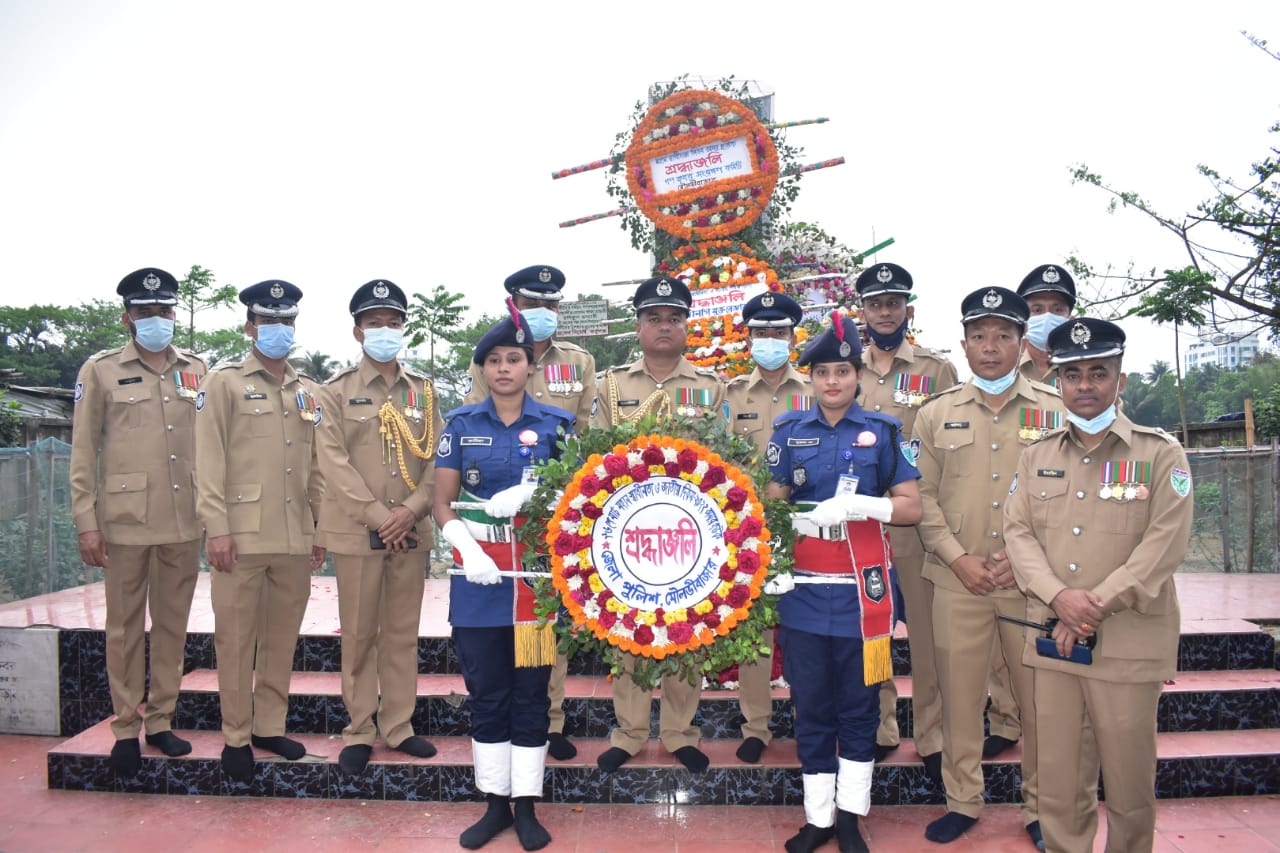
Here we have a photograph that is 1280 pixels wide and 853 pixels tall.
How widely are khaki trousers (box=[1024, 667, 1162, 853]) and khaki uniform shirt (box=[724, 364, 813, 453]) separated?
6.21 ft

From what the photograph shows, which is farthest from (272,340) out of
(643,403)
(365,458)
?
(643,403)

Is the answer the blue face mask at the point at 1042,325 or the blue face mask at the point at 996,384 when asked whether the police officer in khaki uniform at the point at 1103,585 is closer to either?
the blue face mask at the point at 996,384

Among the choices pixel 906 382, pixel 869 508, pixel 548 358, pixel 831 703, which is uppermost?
pixel 548 358

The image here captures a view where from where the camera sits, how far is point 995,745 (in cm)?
417

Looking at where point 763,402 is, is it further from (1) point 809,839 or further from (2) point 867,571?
(1) point 809,839

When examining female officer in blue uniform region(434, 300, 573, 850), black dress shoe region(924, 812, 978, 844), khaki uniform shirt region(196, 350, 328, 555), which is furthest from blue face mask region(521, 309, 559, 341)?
black dress shoe region(924, 812, 978, 844)

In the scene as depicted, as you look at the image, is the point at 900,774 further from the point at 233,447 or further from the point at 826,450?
the point at 233,447

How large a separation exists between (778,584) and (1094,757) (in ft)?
4.41

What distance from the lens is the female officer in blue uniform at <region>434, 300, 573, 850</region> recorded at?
3.56m

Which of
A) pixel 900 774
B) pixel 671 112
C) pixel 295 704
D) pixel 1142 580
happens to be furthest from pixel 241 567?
pixel 671 112

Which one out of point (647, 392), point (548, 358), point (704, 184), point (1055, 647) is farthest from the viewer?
point (704, 184)

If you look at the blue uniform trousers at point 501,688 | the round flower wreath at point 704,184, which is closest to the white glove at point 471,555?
the blue uniform trousers at point 501,688

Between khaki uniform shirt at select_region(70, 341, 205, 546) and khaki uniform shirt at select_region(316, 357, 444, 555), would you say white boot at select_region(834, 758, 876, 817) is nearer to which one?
khaki uniform shirt at select_region(316, 357, 444, 555)

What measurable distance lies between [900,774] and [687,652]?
5.03 ft
